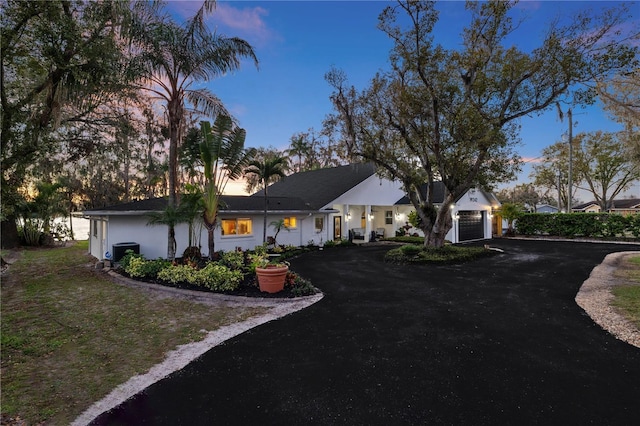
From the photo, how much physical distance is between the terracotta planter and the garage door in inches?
731

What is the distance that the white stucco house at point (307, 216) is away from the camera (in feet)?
45.0

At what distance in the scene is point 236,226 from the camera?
55.5ft

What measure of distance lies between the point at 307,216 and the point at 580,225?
72.1 feet

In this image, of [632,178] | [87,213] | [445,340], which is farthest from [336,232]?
[632,178]

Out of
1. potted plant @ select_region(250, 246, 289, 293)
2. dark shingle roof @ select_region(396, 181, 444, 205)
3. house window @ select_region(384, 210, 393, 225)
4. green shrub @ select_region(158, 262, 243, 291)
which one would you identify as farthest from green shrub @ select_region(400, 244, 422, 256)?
house window @ select_region(384, 210, 393, 225)

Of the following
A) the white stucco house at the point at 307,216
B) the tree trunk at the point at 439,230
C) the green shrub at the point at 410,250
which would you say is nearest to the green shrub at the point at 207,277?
the white stucco house at the point at 307,216

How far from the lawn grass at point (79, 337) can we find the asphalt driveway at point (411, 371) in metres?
0.77

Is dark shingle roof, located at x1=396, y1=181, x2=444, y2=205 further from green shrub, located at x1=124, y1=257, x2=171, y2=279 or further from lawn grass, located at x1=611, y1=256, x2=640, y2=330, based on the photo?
green shrub, located at x1=124, y1=257, x2=171, y2=279

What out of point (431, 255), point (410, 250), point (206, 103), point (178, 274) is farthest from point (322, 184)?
point (178, 274)

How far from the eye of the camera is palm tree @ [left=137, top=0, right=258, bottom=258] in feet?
34.8

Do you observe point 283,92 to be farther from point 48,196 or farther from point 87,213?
point 48,196

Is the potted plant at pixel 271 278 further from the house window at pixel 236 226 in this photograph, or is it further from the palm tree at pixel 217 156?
the house window at pixel 236 226

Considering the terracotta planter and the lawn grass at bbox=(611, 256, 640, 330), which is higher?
the terracotta planter

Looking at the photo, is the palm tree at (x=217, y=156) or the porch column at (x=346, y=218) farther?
the porch column at (x=346, y=218)
